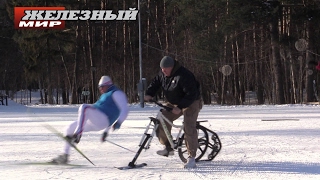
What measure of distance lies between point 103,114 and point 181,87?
1174mm

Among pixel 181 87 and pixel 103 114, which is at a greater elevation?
pixel 181 87

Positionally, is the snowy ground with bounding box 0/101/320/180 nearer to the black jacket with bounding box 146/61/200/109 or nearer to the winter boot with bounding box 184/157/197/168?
the winter boot with bounding box 184/157/197/168

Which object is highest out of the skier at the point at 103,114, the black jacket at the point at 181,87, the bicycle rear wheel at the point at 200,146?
the black jacket at the point at 181,87

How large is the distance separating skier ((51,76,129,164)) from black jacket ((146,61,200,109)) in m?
0.65

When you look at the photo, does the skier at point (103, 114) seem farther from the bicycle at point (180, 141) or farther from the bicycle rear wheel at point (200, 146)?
the bicycle rear wheel at point (200, 146)

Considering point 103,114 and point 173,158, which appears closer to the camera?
point 103,114

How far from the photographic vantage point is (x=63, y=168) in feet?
26.3

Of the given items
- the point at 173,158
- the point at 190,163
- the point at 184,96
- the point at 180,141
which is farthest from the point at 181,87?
the point at 173,158

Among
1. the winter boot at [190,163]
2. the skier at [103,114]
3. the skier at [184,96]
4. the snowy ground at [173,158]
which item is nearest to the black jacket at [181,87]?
the skier at [184,96]

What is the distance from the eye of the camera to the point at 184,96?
306 inches

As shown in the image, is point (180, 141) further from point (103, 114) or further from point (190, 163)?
point (103, 114)

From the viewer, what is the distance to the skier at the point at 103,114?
7.81 metres

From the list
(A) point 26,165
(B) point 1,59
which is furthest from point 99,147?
(B) point 1,59

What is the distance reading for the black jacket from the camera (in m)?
7.73
